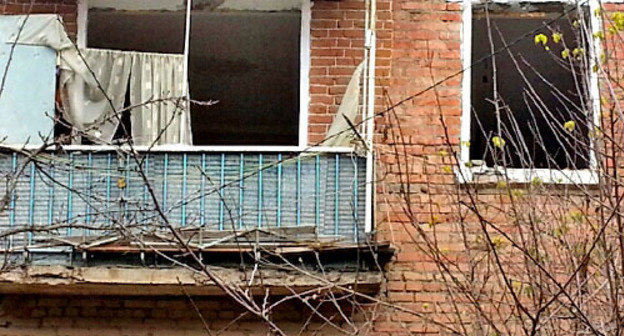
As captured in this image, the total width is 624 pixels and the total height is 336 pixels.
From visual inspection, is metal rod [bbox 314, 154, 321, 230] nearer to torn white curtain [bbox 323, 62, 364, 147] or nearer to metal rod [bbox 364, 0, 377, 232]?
torn white curtain [bbox 323, 62, 364, 147]

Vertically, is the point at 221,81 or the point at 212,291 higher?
the point at 221,81

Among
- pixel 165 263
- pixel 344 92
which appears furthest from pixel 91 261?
pixel 344 92

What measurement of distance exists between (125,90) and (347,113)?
1.77 meters

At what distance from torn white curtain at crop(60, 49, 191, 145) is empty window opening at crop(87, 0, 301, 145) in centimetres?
89

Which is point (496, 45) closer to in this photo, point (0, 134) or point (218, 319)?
point (218, 319)

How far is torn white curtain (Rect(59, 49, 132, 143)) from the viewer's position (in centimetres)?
861

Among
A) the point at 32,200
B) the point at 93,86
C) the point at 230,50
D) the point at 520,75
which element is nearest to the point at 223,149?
the point at 93,86

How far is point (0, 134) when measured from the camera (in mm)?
8367

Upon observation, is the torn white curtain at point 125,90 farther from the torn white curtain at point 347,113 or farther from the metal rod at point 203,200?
the torn white curtain at point 347,113

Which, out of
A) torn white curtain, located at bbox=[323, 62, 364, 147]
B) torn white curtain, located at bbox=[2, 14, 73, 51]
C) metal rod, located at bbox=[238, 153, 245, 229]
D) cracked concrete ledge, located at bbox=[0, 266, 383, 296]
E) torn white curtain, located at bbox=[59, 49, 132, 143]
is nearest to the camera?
cracked concrete ledge, located at bbox=[0, 266, 383, 296]

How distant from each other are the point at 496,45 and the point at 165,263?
4.13 metres

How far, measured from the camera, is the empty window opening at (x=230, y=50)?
9.75 meters

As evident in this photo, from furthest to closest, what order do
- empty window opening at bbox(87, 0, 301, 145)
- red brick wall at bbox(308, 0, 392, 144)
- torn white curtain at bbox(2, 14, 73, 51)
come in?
1. empty window opening at bbox(87, 0, 301, 145)
2. red brick wall at bbox(308, 0, 392, 144)
3. torn white curtain at bbox(2, 14, 73, 51)

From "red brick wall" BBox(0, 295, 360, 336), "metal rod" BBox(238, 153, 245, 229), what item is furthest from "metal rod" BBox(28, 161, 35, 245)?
"metal rod" BBox(238, 153, 245, 229)
